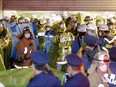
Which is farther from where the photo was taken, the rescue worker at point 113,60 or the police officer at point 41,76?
the rescue worker at point 113,60

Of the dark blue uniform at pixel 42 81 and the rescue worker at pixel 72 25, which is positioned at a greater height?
the rescue worker at pixel 72 25

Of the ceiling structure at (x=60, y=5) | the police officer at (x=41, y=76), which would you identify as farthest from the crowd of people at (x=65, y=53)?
the ceiling structure at (x=60, y=5)

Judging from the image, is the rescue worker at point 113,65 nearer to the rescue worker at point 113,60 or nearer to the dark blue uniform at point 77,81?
the rescue worker at point 113,60

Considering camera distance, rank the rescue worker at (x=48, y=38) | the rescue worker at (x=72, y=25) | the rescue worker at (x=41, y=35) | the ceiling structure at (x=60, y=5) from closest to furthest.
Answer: the rescue worker at (x=48, y=38), the rescue worker at (x=41, y=35), the rescue worker at (x=72, y=25), the ceiling structure at (x=60, y=5)

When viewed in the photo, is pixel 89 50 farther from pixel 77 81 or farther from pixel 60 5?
pixel 60 5

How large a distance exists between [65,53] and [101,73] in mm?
2585

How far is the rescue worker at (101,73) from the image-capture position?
4.14 m

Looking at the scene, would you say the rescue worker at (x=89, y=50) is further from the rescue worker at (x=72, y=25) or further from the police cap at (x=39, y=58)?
the rescue worker at (x=72, y=25)

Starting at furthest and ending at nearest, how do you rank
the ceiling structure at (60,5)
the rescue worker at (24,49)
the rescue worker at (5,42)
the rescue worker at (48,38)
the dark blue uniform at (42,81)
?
the ceiling structure at (60,5), the rescue worker at (48,38), the rescue worker at (5,42), the rescue worker at (24,49), the dark blue uniform at (42,81)

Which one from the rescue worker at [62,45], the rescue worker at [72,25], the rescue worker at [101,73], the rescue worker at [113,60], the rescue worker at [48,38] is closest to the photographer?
the rescue worker at [101,73]

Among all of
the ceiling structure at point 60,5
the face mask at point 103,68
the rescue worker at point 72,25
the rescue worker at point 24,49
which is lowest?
the rescue worker at point 24,49

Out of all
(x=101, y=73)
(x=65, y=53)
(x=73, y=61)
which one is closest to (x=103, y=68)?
(x=101, y=73)

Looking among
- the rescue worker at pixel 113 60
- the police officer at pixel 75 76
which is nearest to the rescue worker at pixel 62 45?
the rescue worker at pixel 113 60

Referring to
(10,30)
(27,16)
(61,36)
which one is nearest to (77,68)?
(61,36)
